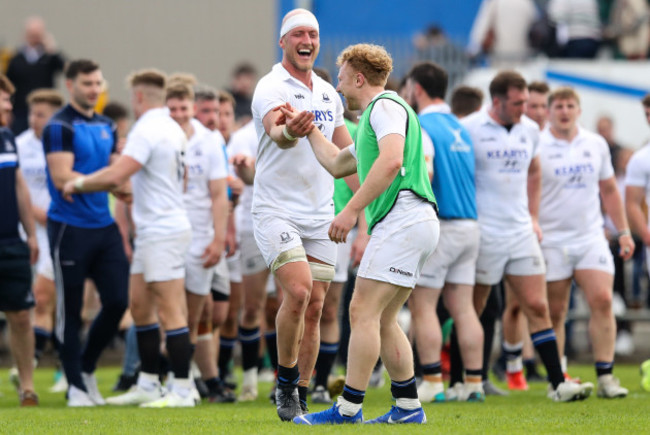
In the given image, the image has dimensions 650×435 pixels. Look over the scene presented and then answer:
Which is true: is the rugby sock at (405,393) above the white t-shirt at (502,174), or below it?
below

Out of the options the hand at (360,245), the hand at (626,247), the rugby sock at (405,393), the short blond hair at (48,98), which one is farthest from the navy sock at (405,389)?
the short blond hair at (48,98)

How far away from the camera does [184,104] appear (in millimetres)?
10453

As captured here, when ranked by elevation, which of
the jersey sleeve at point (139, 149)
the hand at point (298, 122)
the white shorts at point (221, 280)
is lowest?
the white shorts at point (221, 280)

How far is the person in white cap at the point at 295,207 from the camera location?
7.84 meters

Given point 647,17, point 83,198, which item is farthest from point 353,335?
point 647,17

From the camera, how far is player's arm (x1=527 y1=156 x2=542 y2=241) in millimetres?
10500

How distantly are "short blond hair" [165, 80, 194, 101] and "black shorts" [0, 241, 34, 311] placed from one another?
1858 millimetres

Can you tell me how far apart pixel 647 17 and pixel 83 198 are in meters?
12.3

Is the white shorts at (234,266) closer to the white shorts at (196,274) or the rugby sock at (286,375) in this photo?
the white shorts at (196,274)

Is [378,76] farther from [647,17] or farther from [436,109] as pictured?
[647,17]

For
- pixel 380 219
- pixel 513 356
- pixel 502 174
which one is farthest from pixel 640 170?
pixel 380 219

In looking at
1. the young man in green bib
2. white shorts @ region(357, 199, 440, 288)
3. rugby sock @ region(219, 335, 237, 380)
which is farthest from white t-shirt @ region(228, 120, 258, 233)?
white shorts @ region(357, 199, 440, 288)

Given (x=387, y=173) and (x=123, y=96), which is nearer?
(x=387, y=173)

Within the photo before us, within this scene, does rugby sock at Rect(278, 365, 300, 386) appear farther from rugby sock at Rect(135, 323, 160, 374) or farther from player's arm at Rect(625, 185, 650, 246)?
player's arm at Rect(625, 185, 650, 246)
